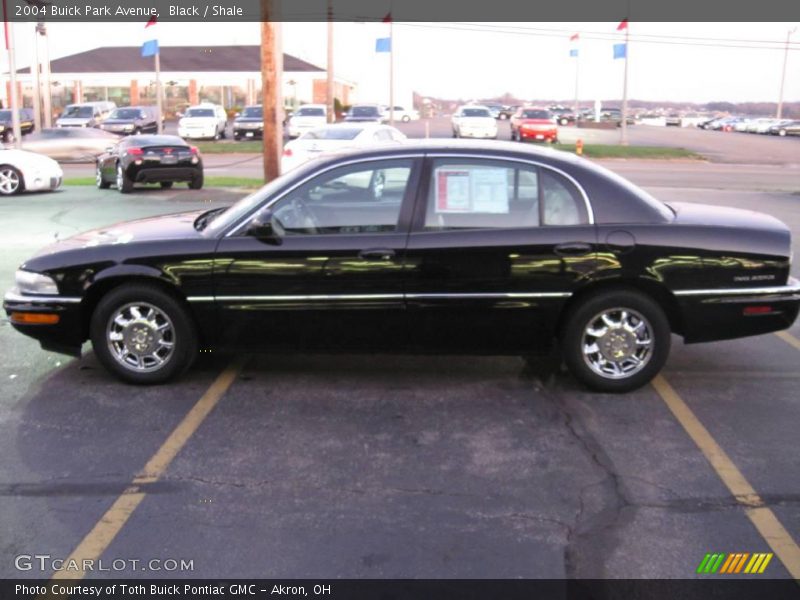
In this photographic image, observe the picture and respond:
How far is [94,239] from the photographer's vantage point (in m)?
6.13

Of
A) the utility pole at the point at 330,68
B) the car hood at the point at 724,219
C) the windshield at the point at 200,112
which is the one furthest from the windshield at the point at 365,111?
the car hood at the point at 724,219

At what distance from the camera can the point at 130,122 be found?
1791 inches

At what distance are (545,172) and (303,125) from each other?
35.3 metres

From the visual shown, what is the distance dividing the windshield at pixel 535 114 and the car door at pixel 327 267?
3636cm

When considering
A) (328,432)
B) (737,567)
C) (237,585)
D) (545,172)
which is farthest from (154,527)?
(545,172)

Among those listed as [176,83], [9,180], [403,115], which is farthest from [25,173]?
[403,115]

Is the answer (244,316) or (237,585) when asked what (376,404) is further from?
(237,585)

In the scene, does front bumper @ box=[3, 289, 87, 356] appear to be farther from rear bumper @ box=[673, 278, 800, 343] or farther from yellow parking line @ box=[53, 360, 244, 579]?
rear bumper @ box=[673, 278, 800, 343]

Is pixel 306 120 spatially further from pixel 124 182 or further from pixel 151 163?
pixel 124 182

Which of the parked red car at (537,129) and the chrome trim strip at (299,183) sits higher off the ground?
the parked red car at (537,129)

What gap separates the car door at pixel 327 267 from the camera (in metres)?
5.60

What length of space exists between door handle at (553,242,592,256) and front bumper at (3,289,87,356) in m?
3.11

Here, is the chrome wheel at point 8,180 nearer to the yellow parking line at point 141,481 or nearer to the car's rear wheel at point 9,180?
the car's rear wheel at point 9,180

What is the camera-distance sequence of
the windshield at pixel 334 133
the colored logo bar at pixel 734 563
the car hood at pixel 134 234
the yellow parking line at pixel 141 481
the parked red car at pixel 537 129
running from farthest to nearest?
1. the parked red car at pixel 537 129
2. the windshield at pixel 334 133
3. the car hood at pixel 134 234
4. the yellow parking line at pixel 141 481
5. the colored logo bar at pixel 734 563
